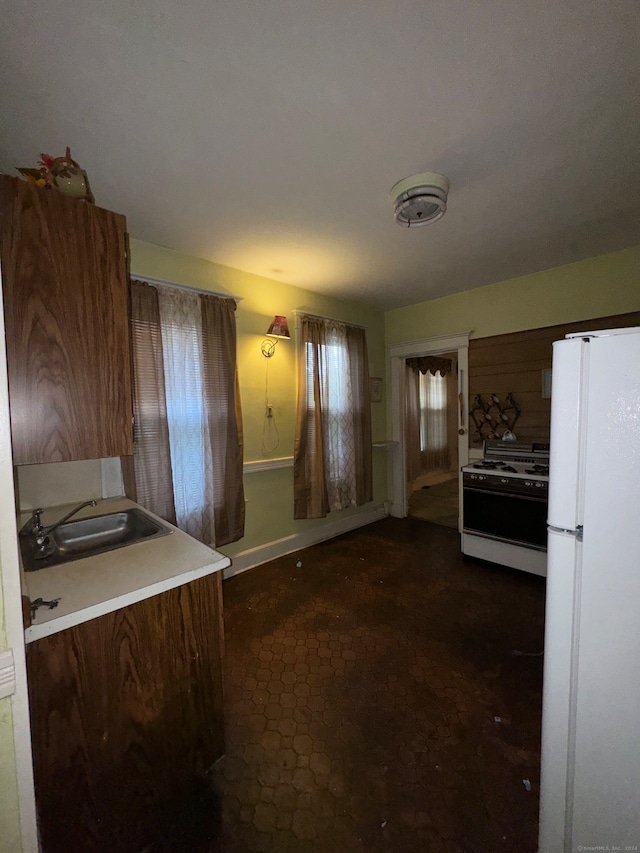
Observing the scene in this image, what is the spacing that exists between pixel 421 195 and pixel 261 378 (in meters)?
1.78

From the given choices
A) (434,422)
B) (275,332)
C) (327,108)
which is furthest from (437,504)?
(327,108)

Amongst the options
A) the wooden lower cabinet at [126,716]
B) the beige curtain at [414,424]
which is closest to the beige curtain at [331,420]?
the beige curtain at [414,424]

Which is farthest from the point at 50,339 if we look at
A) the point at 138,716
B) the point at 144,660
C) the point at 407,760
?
the point at 407,760

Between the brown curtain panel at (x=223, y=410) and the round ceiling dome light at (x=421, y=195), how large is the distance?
4.71 feet

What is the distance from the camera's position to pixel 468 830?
3.52 ft

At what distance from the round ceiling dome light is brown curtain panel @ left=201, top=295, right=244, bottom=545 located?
1435 mm

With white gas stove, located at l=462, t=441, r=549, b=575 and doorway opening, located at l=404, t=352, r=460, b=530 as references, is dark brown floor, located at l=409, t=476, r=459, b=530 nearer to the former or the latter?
doorway opening, located at l=404, t=352, r=460, b=530

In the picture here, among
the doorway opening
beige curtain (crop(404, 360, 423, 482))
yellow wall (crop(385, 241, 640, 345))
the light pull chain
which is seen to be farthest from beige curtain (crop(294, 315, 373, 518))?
beige curtain (crop(404, 360, 423, 482))

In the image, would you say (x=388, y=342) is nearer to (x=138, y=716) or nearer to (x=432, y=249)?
(x=432, y=249)

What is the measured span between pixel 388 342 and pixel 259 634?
3333mm

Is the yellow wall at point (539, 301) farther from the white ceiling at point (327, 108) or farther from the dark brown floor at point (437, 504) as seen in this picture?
the dark brown floor at point (437, 504)

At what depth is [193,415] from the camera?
243 centimetres

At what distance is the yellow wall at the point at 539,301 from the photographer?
8.32ft

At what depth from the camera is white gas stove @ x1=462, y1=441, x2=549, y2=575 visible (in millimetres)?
2510
